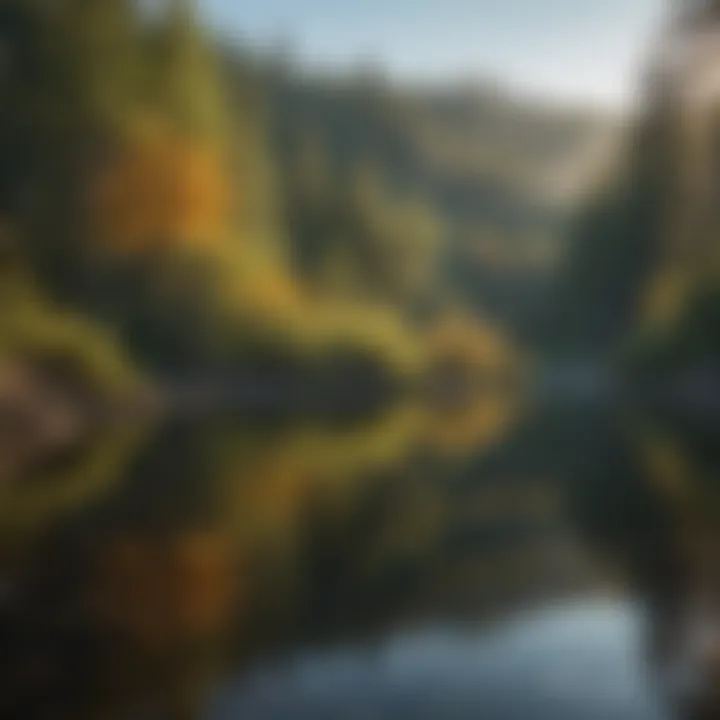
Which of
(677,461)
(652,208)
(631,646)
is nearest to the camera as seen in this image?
(631,646)

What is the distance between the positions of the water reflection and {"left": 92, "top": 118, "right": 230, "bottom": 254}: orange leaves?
25.7 inches

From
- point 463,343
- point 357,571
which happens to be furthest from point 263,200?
point 357,571

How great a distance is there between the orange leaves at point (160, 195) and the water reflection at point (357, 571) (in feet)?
2.14

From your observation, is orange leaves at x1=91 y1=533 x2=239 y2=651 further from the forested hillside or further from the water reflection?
the forested hillside

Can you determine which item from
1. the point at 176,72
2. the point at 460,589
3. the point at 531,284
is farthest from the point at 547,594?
the point at 176,72

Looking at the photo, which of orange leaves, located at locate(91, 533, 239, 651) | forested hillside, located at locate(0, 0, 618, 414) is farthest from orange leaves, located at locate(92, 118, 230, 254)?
orange leaves, located at locate(91, 533, 239, 651)

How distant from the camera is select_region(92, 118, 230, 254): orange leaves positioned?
3.20 meters

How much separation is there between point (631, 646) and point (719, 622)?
155 mm

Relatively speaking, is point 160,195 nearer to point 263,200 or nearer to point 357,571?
point 263,200

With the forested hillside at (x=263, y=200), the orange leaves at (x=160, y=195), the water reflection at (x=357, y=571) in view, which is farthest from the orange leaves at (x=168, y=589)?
the orange leaves at (x=160, y=195)

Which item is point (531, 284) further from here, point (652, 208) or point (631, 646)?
point (631, 646)

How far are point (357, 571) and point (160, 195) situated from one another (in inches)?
70.5

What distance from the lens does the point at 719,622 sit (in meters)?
1.56

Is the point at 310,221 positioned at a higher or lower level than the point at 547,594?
higher
